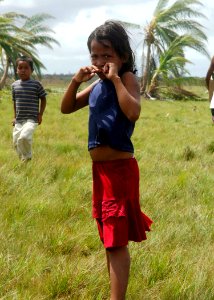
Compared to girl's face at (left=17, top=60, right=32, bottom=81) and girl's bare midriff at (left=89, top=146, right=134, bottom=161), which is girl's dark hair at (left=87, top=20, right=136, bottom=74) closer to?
girl's bare midriff at (left=89, top=146, right=134, bottom=161)

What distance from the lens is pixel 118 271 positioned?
245cm

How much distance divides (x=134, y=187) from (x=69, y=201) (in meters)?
1.86

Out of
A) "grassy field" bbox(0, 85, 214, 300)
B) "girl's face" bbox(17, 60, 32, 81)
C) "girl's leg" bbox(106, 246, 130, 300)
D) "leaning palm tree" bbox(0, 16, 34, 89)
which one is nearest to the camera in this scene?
"girl's leg" bbox(106, 246, 130, 300)

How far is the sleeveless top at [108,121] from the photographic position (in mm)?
2451

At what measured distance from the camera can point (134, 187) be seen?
252 centimetres

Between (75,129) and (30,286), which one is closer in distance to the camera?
(30,286)

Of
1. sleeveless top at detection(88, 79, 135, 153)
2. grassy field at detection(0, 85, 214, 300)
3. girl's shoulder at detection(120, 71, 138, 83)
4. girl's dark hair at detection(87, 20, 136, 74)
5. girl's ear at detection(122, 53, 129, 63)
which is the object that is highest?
girl's dark hair at detection(87, 20, 136, 74)

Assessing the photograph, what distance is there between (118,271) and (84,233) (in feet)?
3.57

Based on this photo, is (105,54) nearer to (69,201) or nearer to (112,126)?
(112,126)

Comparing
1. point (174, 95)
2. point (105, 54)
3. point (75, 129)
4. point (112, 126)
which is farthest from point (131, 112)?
point (174, 95)

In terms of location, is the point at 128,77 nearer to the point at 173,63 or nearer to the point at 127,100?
the point at 127,100

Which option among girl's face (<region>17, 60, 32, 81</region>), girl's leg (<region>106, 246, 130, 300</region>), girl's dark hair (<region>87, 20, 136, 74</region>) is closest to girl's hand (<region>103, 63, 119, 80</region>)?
girl's dark hair (<region>87, 20, 136, 74</region>)

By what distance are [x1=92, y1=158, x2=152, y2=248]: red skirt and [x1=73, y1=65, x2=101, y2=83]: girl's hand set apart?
44cm

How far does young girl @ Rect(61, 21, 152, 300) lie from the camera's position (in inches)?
95.7
